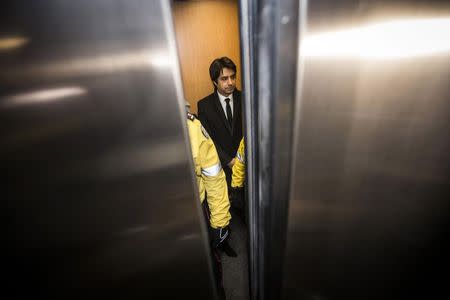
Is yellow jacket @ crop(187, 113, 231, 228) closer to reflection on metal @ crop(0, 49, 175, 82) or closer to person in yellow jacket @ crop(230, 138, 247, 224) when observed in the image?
person in yellow jacket @ crop(230, 138, 247, 224)

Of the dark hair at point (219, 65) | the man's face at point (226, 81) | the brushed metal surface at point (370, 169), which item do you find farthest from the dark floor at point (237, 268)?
the dark hair at point (219, 65)

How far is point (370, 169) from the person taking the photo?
1.80 ft

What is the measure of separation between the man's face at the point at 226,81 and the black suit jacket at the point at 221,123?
77 millimetres

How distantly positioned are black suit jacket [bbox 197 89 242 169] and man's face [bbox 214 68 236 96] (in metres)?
0.08

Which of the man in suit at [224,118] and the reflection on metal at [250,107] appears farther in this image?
the man in suit at [224,118]

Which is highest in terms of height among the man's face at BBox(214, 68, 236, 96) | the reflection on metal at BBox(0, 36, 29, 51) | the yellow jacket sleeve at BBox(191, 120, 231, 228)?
the reflection on metal at BBox(0, 36, 29, 51)

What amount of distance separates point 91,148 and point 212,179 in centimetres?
55

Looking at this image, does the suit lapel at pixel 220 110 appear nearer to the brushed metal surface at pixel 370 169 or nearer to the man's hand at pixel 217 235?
the man's hand at pixel 217 235

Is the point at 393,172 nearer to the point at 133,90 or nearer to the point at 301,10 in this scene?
the point at 301,10

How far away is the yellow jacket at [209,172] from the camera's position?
0.83 meters

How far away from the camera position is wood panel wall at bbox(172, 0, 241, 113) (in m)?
2.04

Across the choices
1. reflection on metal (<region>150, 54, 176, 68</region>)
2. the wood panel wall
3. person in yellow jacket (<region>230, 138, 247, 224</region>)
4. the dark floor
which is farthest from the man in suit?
reflection on metal (<region>150, 54, 176, 68</region>)

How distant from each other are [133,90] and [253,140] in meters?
0.31

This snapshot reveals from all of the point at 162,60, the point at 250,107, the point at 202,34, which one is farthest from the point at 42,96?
the point at 202,34
